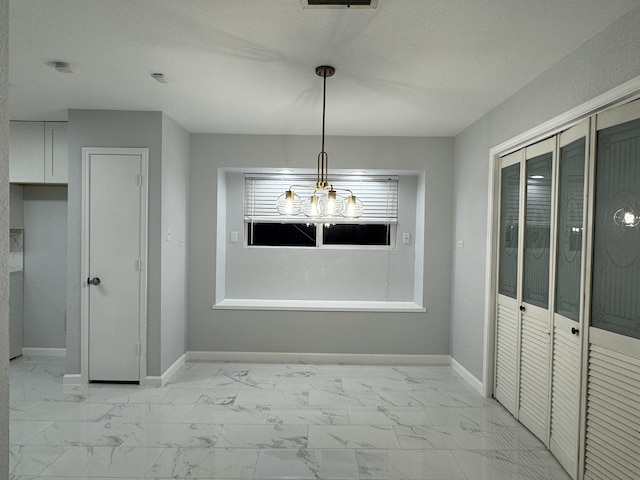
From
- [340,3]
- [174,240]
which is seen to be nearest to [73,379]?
[174,240]

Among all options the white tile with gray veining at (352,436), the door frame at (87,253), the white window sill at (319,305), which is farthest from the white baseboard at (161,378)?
the white tile with gray veining at (352,436)

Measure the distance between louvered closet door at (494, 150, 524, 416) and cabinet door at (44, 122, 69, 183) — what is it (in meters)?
4.29

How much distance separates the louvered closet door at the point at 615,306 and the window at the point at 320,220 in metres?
2.93

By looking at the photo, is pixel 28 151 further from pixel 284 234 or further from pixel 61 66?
pixel 284 234

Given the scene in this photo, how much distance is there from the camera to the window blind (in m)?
5.13

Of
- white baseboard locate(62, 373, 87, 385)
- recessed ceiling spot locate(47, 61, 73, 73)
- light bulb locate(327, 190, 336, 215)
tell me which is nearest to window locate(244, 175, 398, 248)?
light bulb locate(327, 190, 336, 215)

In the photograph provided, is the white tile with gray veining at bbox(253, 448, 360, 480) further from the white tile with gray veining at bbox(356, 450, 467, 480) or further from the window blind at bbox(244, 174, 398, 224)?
the window blind at bbox(244, 174, 398, 224)

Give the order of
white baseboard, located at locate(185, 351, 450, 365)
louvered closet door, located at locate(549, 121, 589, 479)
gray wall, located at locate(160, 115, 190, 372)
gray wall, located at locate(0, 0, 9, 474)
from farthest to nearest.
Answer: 1. white baseboard, located at locate(185, 351, 450, 365)
2. gray wall, located at locate(160, 115, 190, 372)
3. louvered closet door, located at locate(549, 121, 589, 479)
4. gray wall, located at locate(0, 0, 9, 474)

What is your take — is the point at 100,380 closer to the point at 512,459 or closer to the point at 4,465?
the point at 4,465

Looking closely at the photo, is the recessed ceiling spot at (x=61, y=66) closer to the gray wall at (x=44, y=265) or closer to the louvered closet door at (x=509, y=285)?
the gray wall at (x=44, y=265)

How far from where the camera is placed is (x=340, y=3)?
1.95 meters

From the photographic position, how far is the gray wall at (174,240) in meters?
3.96

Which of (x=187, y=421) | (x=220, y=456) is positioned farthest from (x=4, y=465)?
(x=187, y=421)

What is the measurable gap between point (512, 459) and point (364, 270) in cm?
276
